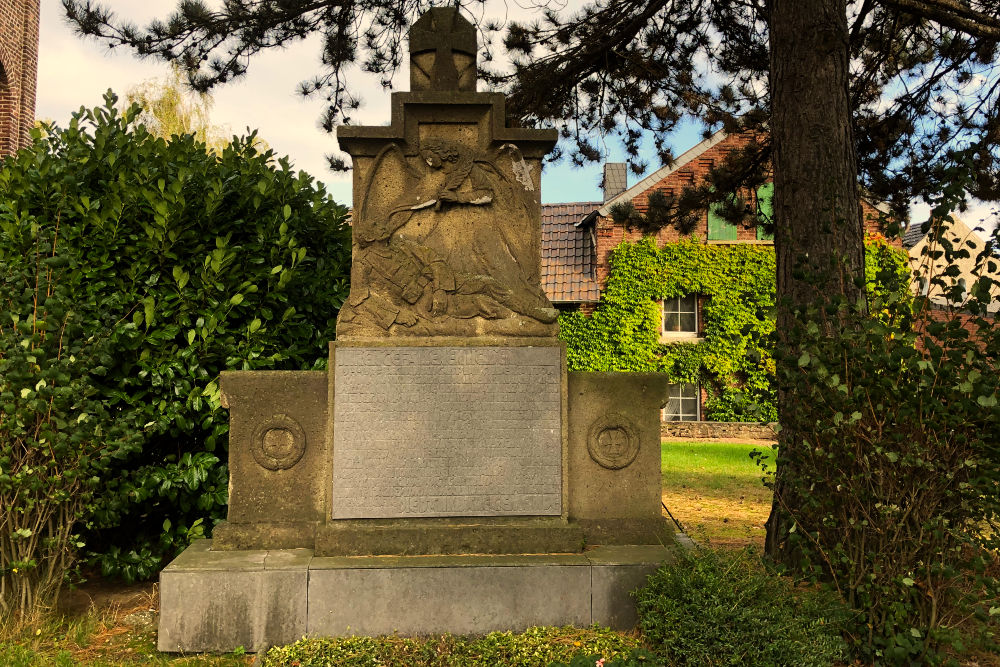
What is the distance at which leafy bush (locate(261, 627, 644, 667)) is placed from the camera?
4.06m

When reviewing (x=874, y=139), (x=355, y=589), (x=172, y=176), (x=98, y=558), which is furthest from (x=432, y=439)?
(x=874, y=139)

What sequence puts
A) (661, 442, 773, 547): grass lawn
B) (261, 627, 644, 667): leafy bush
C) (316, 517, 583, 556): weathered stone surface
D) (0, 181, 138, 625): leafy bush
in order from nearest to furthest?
(261, 627, 644, 667): leafy bush → (0, 181, 138, 625): leafy bush → (316, 517, 583, 556): weathered stone surface → (661, 442, 773, 547): grass lawn

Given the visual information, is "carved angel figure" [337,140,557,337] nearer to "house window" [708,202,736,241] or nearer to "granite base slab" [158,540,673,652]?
"granite base slab" [158,540,673,652]

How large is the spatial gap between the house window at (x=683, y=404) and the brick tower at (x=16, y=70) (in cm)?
1579

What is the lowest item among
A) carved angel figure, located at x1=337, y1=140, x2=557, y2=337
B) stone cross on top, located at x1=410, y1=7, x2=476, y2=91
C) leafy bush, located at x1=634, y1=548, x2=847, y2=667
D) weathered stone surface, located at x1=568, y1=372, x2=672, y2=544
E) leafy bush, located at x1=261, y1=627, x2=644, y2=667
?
leafy bush, located at x1=261, y1=627, x2=644, y2=667

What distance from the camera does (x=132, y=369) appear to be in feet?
17.9

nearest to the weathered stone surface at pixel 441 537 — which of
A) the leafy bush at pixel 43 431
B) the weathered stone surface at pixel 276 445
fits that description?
the weathered stone surface at pixel 276 445

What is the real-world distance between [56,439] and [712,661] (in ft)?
12.1

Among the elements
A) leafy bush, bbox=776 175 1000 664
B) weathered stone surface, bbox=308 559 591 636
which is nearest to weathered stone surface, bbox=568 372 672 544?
weathered stone surface, bbox=308 559 591 636

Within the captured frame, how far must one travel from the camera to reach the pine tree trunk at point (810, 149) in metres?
5.62

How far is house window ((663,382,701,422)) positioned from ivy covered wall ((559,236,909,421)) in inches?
16.6

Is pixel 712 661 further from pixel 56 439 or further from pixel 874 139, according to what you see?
pixel 874 139

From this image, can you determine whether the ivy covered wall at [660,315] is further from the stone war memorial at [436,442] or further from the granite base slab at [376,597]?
the granite base slab at [376,597]

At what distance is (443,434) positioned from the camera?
4805mm
